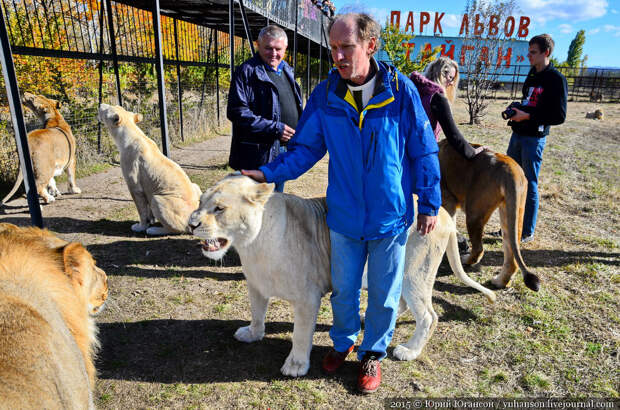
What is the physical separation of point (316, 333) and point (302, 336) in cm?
76

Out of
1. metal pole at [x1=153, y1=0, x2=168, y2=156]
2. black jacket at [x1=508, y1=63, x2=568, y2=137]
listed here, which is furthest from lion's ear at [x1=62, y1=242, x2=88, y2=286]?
black jacket at [x1=508, y1=63, x2=568, y2=137]

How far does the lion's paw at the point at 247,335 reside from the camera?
3395mm

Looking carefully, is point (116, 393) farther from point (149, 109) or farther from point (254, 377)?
point (149, 109)

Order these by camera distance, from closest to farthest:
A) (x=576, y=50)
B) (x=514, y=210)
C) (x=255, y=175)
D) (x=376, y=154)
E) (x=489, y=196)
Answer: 1. (x=376, y=154)
2. (x=255, y=175)
3. (x=514, y=210)
4. (x=489, y=196)
5. (x=576, y=50)

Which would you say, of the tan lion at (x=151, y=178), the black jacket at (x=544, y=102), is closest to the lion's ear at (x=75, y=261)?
the tan lion at (x=151, y=178)

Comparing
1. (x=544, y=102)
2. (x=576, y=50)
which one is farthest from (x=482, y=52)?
(x=576, y=50)

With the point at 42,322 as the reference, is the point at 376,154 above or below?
above

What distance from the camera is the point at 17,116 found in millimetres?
4211

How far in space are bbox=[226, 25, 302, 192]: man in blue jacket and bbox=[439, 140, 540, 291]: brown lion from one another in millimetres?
2178

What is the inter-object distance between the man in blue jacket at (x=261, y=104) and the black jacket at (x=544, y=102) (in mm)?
3314

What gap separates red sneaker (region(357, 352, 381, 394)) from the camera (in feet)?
9.47

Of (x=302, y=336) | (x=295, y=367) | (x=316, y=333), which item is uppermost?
(x=302, y=336)

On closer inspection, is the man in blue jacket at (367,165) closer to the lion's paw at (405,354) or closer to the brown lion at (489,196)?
the lion's paw at (405,354)

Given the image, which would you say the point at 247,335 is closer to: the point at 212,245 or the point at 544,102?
the point at 212,245
